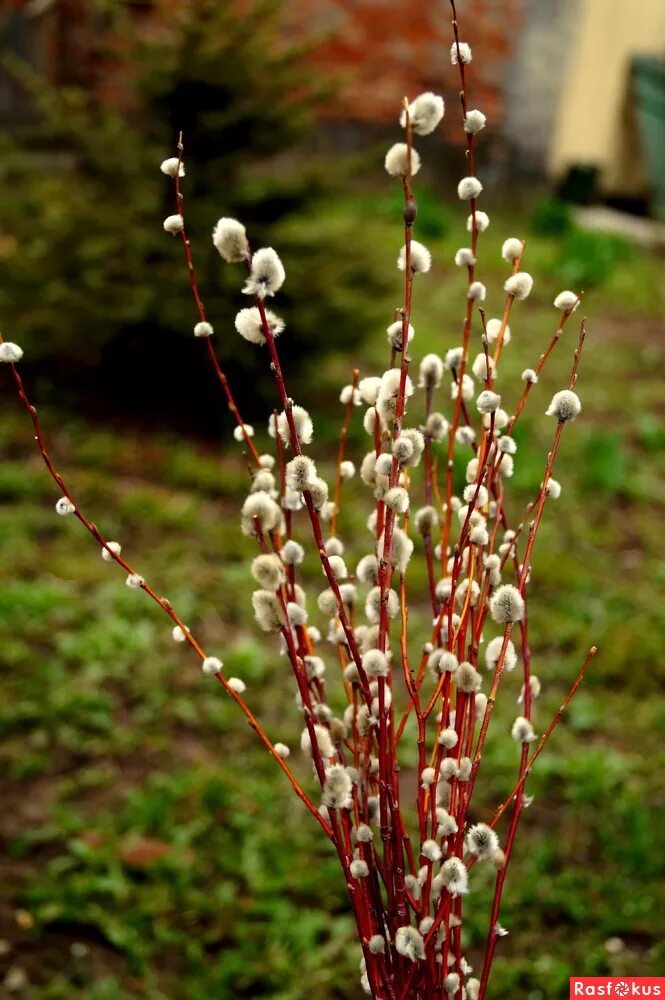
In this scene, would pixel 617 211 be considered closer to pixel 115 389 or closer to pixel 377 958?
pixel 115 389

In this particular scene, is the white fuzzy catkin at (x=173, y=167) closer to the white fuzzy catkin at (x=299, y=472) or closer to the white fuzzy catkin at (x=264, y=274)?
the white fuzzy catkin at (x=264, y=274)

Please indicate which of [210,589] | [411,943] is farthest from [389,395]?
[210,589]

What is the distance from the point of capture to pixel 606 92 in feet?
25.7

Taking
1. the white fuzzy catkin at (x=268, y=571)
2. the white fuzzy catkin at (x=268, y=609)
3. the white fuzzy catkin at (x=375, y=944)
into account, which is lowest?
the white fuzzy catkin at (x=375, y=944)

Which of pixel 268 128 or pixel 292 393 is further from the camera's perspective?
pixel 292 393

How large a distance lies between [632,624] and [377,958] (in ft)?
6.99

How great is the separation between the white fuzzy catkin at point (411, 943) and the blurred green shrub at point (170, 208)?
2873mm

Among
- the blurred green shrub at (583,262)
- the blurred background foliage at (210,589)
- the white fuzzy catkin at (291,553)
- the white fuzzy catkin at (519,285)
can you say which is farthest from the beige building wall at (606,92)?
the white fuzzy catkin at (291,553)

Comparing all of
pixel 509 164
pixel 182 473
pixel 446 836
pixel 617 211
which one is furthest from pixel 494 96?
pixel 446 836

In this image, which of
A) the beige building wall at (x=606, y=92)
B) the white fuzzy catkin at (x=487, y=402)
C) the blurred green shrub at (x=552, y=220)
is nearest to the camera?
the white fuzzy catkin at (x=487, y=402)

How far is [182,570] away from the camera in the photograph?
3.24 metres

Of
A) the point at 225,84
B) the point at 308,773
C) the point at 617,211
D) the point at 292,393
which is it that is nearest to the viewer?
the point at 308,773

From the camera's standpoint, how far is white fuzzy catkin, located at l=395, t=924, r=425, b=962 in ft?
3.58

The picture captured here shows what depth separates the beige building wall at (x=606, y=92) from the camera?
737cm
